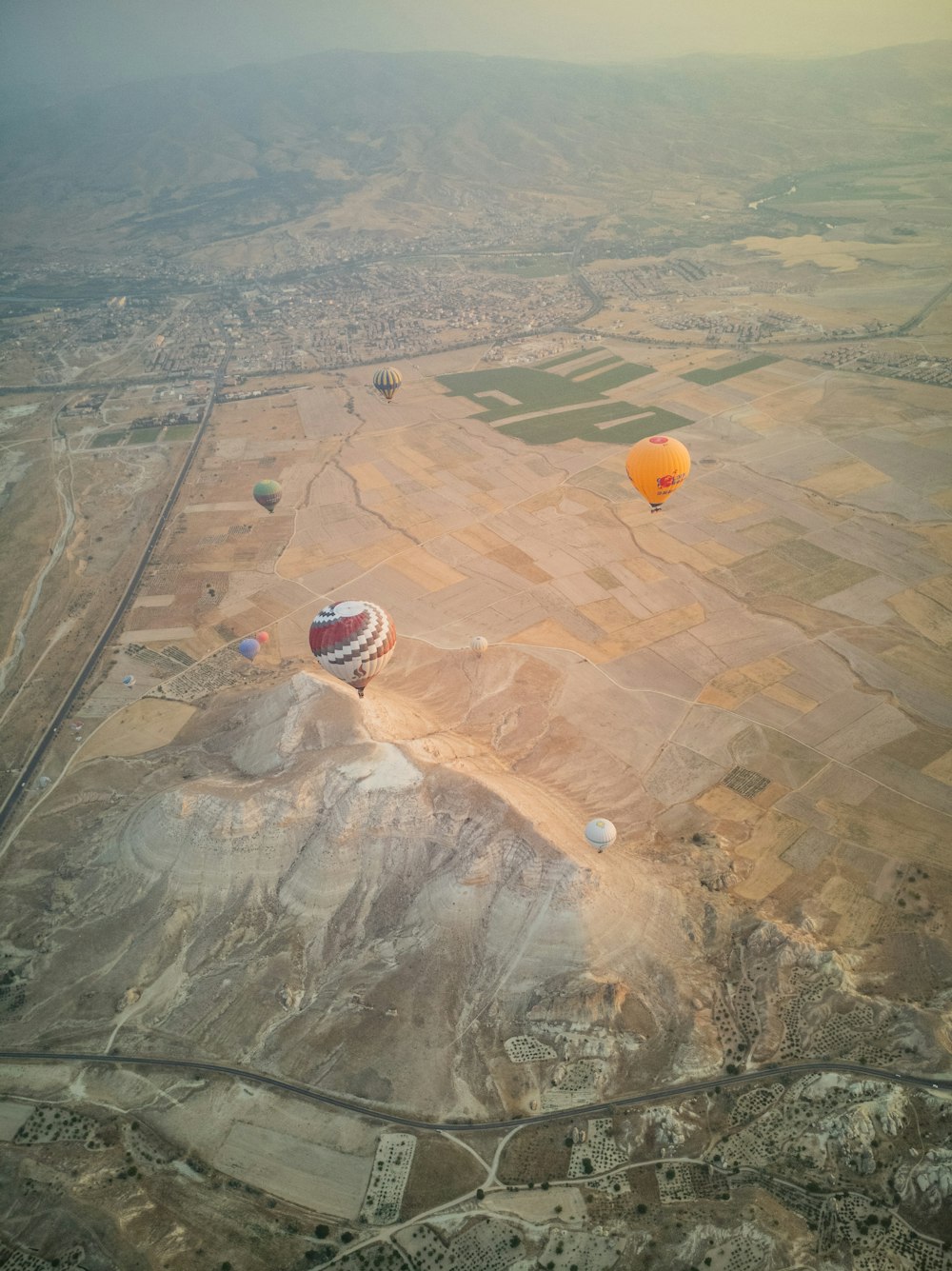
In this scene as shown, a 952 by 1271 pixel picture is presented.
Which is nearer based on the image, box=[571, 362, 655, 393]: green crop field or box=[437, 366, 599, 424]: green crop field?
box=[437, 366, 599, 424]: green crop field

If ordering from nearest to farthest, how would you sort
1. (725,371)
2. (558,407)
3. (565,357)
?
(558,407) → (725,371) → (565,357)

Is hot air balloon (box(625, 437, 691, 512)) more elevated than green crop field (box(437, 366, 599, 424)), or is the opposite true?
hot air balloon (box(625, 437, 691, 512))

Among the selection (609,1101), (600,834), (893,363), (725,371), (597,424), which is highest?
(600,834)

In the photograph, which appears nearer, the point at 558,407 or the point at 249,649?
the point at 249,649

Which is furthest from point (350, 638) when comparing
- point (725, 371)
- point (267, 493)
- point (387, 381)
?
point (725, 371)

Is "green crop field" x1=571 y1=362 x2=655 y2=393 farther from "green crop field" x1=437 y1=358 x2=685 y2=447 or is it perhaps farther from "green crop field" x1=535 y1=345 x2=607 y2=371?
"green crop field" x1=535 y1=345 x2=607 y2=371

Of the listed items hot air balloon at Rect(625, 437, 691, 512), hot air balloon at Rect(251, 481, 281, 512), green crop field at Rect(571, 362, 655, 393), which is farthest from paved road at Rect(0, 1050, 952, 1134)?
green crop field at Rect(571, 362, 655, 393)

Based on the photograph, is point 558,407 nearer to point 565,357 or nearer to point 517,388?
point 517,388
